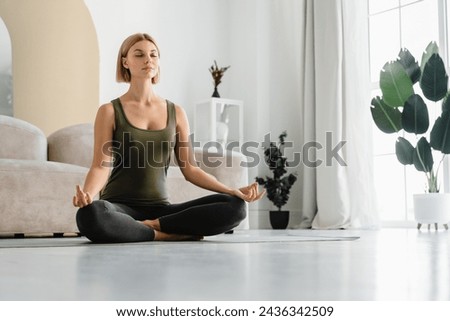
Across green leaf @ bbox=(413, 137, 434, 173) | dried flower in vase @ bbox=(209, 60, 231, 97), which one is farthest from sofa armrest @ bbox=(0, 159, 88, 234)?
dried flower in vase @ bbox=(209, 60, 231, 97)

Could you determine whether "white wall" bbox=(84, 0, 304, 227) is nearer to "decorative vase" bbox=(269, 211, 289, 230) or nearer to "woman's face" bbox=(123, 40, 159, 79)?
"decorative vase" bbox=(269, 211, 289, 230)

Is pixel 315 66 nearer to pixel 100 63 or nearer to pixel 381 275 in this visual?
pixel 100 63

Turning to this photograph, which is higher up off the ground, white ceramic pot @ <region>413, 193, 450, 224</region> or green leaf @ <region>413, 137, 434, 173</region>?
green leaf @ <region>413, 137, 434, 173</region>

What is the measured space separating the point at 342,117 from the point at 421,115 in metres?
1.05

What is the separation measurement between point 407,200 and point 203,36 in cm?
265

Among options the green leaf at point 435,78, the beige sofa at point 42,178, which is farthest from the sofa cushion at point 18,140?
the green leaf at point 435,78

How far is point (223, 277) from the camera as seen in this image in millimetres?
1003

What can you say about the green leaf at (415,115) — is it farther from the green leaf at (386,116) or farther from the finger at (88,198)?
the finger at (88,198)

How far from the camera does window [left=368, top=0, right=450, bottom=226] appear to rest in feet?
15.1

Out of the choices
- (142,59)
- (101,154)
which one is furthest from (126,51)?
(101,154)

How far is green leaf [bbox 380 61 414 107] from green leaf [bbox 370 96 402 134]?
0.06 metres

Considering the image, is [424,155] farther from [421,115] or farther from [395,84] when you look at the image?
[395,84]

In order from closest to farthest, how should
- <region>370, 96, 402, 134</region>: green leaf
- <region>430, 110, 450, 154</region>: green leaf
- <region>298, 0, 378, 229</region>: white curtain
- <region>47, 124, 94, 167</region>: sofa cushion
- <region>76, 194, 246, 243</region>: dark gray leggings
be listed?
<region>76, 194, 246, 243</region>: dark gray leggings < <region>47, 124, 94, 167</region>: sofa cushion < <region>430, 110, 450, 154</region>: green leaf < <region>370, 96, 402, 134</region>: green leaf < <region>298, 0, 378, 229</region>: white curtain

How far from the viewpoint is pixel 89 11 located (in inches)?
205
